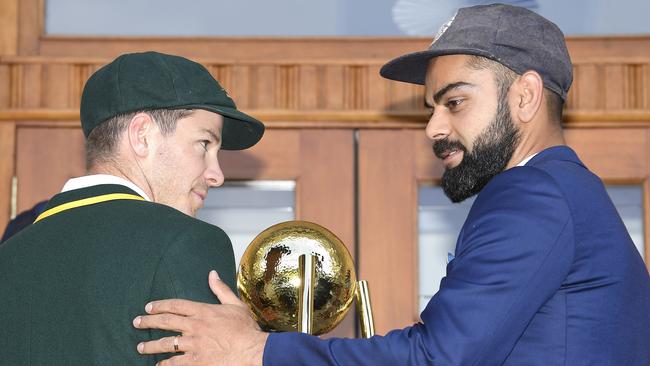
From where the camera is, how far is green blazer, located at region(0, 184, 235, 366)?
159 cm

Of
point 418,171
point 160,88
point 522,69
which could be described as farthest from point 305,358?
point 418,171

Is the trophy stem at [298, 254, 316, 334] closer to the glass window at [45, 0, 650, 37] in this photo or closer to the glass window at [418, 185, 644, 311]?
the glass window at [418, 185, 644, 311]

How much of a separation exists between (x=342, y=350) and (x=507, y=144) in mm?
482

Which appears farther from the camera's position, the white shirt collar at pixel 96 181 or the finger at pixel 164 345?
the white shirt collar at pixel 96 181

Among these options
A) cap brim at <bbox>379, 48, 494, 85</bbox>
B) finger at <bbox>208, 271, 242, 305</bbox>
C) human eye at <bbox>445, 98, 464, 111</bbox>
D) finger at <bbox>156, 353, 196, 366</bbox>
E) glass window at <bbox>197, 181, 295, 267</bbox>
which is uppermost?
cap brim at <bbox>379, 48, 494, 85</bbox>

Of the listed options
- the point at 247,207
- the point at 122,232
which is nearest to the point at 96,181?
the point at 122,232

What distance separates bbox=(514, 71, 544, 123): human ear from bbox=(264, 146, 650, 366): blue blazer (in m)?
0.20

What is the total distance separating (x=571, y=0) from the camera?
3500 mm

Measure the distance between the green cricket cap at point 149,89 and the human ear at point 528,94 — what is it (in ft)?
1.54

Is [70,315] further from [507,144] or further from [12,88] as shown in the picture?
[12,88]

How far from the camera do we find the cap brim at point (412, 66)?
200 cm

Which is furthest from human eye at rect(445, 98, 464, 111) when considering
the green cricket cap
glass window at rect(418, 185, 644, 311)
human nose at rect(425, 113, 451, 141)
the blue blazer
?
glass window at rect(418, 185, 644, 311)

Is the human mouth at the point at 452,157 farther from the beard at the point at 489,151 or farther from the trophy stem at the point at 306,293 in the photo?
the trophy stem at the point at 306,293

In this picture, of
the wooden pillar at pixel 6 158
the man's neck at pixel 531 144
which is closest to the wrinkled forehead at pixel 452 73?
A: the man's neck at pixel 531 144
